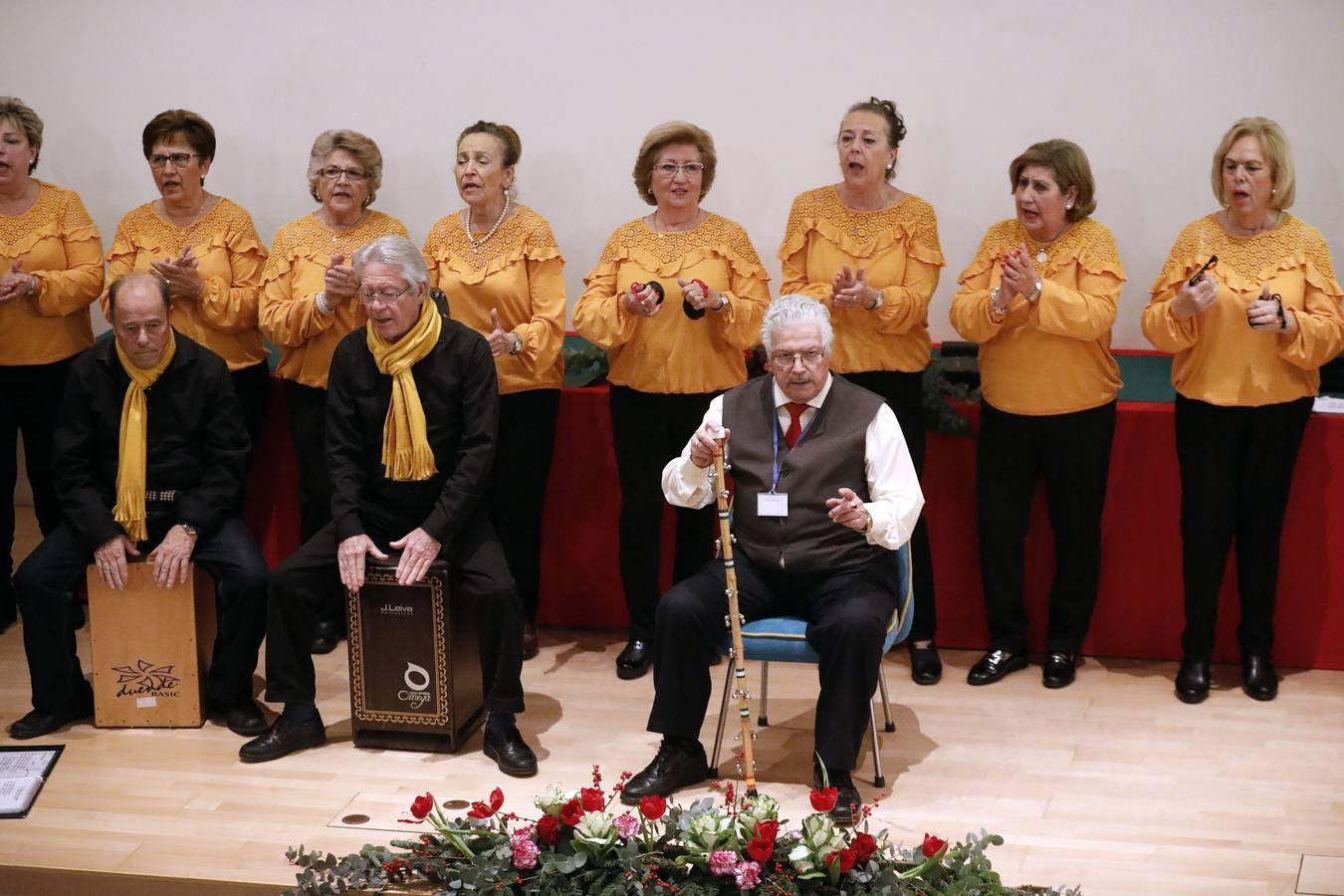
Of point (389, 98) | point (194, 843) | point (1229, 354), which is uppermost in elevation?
point (389, 98)

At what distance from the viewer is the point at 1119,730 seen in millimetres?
4480

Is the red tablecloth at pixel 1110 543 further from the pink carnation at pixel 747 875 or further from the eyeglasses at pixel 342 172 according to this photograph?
the pink carnation at pixel 747 875

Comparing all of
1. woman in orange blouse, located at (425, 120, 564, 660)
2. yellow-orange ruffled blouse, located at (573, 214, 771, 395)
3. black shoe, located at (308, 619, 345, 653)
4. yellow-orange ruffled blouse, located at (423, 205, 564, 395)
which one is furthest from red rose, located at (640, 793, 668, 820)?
black shoe, located at (308, 619, 345, 653)

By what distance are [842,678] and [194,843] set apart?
1.59m

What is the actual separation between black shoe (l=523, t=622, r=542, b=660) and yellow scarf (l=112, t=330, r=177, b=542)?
1255mm

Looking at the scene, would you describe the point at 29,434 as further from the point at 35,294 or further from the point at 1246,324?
the point at 1246,324

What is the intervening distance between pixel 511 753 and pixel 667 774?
0.45m

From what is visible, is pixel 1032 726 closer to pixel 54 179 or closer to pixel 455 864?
pixel 455 864

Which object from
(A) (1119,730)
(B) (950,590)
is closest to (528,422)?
(B) (950,590)

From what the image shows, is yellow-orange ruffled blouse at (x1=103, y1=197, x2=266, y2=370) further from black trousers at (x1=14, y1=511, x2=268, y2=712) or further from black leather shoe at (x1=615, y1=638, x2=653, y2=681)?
black leather shoe at (x1=615, y1=638, x2=653, y2=681)

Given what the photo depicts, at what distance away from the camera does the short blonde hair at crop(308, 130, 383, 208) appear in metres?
4.89

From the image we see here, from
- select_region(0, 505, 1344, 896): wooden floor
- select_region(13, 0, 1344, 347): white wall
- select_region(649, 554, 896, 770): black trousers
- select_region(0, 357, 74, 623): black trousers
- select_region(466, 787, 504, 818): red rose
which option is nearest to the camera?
select_region(466, 787, 504, 818): red rose

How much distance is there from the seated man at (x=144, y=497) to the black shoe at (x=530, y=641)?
92cm

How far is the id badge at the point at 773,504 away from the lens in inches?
159
